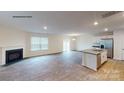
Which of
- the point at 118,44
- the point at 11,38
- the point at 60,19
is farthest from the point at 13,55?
the point at 118,44

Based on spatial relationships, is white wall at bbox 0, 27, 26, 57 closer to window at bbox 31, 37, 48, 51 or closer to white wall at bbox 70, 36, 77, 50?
window at bbox 31, 37, 48, 51

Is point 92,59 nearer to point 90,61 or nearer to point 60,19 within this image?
point 90,61

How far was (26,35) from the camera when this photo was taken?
298 inches

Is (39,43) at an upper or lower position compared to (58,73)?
upper

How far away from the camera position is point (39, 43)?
8758 mm

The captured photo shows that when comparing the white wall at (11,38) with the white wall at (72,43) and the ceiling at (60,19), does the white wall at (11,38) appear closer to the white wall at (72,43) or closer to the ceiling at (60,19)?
the ceiling at (60,19)

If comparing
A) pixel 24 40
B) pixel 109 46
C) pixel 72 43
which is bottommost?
pixel 109 46

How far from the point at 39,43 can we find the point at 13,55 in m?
2.91

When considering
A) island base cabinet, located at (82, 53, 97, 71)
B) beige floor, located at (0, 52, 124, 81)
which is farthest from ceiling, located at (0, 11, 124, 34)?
beige floor, located at (0, 52, 124, 81)

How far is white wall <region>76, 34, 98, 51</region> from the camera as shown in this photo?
9.39 metres

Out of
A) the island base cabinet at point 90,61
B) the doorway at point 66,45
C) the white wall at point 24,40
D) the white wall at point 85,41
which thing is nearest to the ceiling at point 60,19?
the white wall at point 24,40
